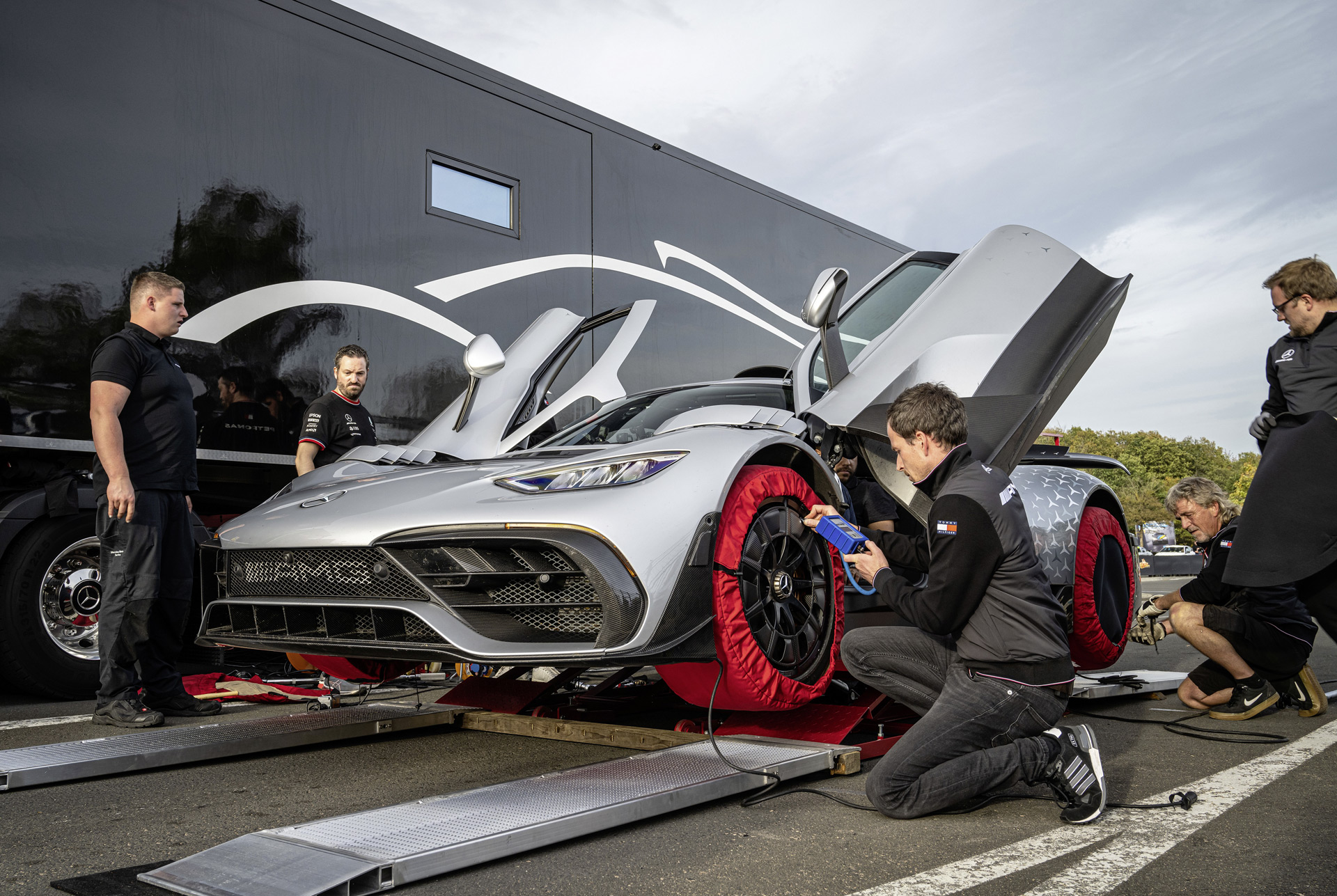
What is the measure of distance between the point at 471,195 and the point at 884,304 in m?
2.66

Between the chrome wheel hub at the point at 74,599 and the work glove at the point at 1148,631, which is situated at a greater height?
the chrome wheel hub at the point at 74,599

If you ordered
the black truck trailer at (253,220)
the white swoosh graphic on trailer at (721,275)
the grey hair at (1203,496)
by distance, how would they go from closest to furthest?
the black truck trailer at (253,220)
the grey hair at (1203,496)
the white swoosh graphic on trailer at (721,275)

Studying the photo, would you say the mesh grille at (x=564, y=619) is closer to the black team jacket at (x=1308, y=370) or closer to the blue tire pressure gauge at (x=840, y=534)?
the blue tire pressure gauge at (x=840, y=534)

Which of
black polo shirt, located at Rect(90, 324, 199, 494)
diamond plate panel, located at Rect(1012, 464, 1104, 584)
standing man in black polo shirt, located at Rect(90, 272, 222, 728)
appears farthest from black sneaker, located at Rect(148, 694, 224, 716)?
diamond plate panel, located at Rect(1012, 464, 1104, 584)

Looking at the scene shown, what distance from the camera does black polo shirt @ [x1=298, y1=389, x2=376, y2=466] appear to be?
480 centimetres

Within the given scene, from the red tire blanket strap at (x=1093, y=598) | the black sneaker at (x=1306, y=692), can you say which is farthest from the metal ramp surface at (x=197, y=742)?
the black sneaker at (x=1306, y=692)

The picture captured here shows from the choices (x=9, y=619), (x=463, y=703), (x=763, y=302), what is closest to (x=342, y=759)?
(x=463, y=703)

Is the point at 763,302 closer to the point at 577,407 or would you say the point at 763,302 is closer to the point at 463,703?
the point at 577,407

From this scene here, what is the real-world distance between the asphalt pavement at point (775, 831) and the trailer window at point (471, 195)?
3.19 meters

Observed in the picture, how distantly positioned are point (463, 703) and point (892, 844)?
2.39 metres

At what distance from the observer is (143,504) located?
406 cm

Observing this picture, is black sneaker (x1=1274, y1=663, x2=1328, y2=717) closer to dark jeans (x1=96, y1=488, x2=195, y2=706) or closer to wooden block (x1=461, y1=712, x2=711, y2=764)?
wooden block (x1=461, y1=712, x2=711, y2=764)

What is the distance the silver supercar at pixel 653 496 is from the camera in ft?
9.02

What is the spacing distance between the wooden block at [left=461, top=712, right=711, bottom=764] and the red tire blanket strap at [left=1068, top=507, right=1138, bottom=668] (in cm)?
190
